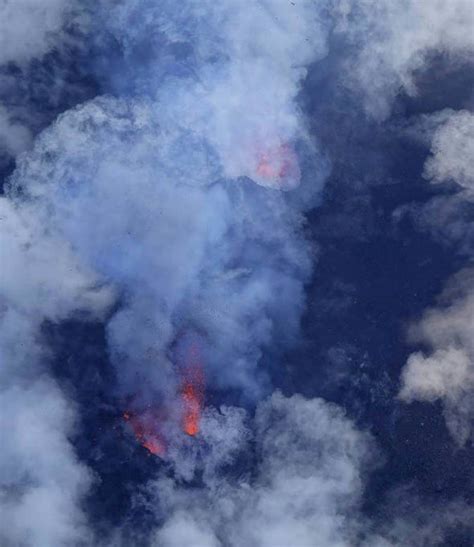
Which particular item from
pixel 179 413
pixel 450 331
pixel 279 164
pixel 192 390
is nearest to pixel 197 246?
pixel 279 164

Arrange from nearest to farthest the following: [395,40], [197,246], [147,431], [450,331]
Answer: [450,331] < [147,431] < [197,246] < [395,40]

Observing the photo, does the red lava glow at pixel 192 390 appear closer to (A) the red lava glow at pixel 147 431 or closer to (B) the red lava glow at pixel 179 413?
(B) the red lava glow at pixel 179 413

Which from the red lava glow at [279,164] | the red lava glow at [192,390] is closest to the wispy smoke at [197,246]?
the red lava glow at [279,164]

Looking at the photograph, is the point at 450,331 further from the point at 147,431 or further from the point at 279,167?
the point at 147,431

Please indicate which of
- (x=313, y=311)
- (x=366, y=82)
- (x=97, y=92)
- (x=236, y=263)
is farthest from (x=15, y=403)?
(x=366, y=82)

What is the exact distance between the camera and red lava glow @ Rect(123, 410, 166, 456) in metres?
38.9

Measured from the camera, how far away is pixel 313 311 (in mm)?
40719

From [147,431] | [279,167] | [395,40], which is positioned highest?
[395,40]

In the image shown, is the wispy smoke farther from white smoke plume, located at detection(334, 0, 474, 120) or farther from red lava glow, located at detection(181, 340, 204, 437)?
red lava glow, located at detection(181, 340, 204, 437)

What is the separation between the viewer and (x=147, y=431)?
39.3 m

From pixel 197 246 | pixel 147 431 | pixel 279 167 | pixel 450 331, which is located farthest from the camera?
pixel 279 167

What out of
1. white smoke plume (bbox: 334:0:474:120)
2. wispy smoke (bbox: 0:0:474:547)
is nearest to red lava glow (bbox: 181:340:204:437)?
wispy smoke (bbox: 0:0:474:547)

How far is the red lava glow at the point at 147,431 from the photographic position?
1531 inches

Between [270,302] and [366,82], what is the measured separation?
1780 cm
